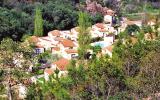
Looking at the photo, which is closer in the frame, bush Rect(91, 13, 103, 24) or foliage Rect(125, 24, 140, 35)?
foliage Rect(125, 24, 140, 35)

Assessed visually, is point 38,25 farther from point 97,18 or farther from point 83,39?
point 97,18

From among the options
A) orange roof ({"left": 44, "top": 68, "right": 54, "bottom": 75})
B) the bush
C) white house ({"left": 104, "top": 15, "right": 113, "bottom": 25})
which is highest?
orange roof ({"left": 44, "top": 68, "right": 54, "bottom": 75})

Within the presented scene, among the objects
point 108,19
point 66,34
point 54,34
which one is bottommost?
point 108,19

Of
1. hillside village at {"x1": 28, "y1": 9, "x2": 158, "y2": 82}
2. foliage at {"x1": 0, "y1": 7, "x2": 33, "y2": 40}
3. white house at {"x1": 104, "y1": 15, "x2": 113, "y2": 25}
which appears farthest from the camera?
white house at {"x1": 104, "y1": 15, "x2": 113, "y2": 25}

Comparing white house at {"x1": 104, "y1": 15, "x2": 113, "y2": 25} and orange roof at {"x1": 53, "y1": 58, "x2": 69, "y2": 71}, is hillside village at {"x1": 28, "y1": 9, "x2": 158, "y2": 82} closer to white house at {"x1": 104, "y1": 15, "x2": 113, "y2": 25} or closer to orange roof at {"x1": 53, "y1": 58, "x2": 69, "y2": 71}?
orange roof at {"x1": 53, "y1": 58, "x2": 69, "y2": 71}

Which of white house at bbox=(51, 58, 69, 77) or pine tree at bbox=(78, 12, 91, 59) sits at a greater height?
pine tree at bbox=(78, 12, 91, 59)

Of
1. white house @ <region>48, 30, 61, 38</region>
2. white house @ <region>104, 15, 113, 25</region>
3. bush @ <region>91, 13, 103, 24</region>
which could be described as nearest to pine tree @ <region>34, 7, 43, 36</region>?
white house @ <region>48, 30, 61, 38</region>

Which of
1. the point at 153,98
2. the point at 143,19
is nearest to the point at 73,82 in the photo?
the point at 153,98

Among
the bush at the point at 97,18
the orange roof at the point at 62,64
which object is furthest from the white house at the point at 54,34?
the orange roof at the point at 62,64

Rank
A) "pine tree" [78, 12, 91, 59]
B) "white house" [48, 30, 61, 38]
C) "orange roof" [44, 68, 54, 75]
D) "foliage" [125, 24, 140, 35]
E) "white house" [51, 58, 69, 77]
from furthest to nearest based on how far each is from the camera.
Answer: "foliage" [125, 24, 140, 35] → "white house" [48, 30, 61, 38] → "pine tree" [78, 12, 91, 59] → "white house" [51, 58, 69, 77] → "orange roof" [44, 68, 54, 75]

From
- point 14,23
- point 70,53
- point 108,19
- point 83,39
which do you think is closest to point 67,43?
point 70,53

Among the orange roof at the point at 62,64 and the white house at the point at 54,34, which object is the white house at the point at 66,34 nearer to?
the white house at the point at 54,34
